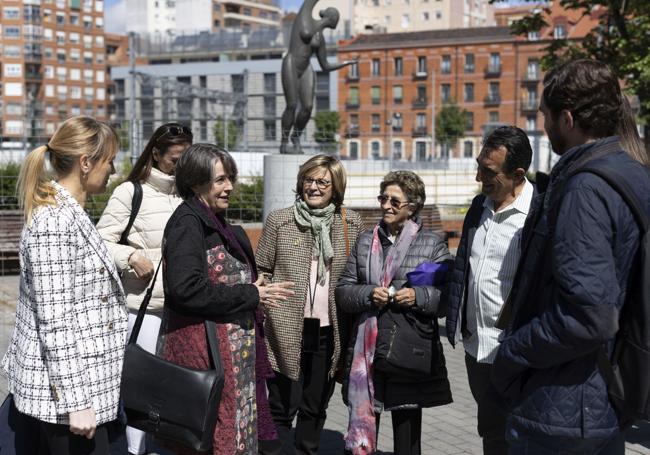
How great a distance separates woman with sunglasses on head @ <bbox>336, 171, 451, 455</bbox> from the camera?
15.3 feet

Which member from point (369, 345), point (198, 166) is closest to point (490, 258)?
point (369, 345)

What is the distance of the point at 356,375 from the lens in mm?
4758

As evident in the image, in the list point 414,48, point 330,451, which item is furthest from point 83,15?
point 330,451

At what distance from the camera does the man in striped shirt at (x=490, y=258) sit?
4035 millimetres

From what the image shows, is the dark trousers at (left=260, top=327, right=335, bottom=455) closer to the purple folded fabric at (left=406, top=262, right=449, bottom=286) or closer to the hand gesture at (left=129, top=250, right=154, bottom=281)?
the purple folded fabric at (left=406, top=262, right=449, bottom=286)

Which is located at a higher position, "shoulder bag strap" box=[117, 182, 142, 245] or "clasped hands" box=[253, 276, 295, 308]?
"shoulder bag strap" box=[117, 182, 142, 245]

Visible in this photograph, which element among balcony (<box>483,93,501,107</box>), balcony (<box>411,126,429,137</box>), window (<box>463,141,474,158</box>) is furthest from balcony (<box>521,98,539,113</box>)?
window (<box>463,141,474,158</box>)

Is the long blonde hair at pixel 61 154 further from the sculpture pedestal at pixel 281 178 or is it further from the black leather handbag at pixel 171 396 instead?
the sculpture pedestal at pixel 281 178

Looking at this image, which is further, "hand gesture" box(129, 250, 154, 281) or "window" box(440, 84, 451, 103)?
"window" box(440, 84, 451, 103)

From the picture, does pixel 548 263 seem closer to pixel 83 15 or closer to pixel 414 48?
pixel 414 48

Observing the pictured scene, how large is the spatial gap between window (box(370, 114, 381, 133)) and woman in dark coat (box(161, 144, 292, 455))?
278 feet

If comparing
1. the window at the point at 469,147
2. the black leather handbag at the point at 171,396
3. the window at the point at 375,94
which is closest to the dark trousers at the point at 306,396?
the black leather handbag at the point at 171,396

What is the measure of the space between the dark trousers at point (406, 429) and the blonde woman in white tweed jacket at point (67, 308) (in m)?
1.88

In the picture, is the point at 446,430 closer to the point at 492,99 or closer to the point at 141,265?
the point at 141,265
